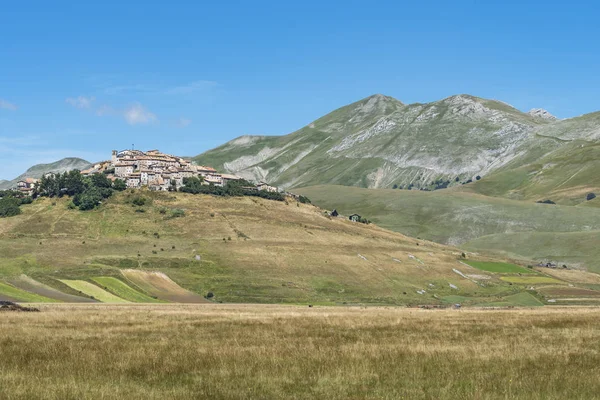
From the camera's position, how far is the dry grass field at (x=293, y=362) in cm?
2252

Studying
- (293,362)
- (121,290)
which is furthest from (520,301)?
(293,362)

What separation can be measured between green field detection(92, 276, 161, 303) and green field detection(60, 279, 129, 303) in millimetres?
1817

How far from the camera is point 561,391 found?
22.8m

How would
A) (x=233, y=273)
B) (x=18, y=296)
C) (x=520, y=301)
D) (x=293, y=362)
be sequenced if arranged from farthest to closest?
(x=233, y=273)
(x=520, y=301)
(x=18, y=296)
(x=293, y=362)

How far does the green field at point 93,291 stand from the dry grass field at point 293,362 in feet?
241

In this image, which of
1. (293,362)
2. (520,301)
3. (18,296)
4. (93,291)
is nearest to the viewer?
(293,362)

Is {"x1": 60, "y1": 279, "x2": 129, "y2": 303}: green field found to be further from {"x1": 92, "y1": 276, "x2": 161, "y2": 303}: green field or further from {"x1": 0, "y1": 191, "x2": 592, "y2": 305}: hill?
{"x1": 92, "y1": 276, "x2": 161, "y2": 303}: green field

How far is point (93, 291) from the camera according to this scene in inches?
4865

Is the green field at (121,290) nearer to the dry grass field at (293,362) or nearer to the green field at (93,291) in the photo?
the green field at (93,291)

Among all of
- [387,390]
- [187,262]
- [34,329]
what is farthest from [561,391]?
[187,262]

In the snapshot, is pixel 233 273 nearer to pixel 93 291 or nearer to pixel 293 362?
pixel 93 291

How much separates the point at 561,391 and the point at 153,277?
13644cm

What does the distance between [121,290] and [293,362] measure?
106 metres

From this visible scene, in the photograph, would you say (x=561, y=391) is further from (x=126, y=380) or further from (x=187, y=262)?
(x=187, y=262)
